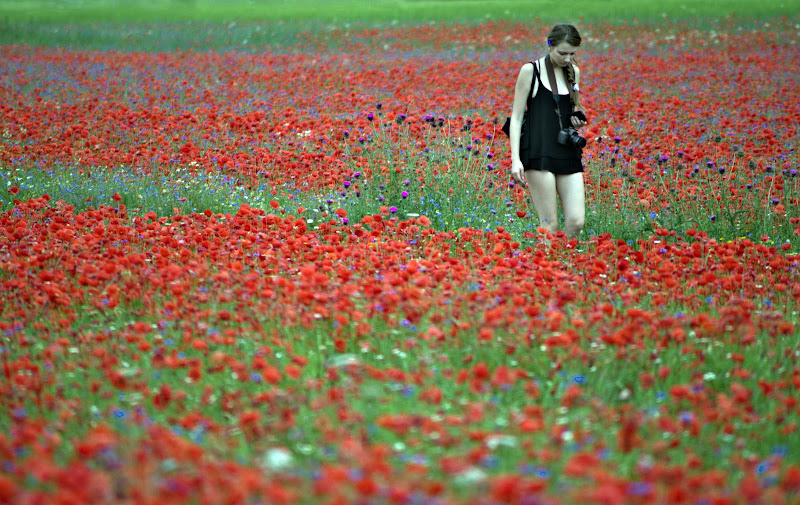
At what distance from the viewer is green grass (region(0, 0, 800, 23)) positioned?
74.9ft

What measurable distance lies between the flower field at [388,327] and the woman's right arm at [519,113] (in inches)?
20.3

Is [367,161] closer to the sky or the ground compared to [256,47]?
closer to the ground

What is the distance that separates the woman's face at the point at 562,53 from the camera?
505cm

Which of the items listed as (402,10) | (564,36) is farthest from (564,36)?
(402,10)

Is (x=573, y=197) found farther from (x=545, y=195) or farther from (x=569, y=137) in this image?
(x=569, y=137)

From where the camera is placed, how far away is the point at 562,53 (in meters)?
5.08

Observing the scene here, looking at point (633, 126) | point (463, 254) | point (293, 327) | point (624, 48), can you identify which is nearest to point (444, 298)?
point (293, 327)

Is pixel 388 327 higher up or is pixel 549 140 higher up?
pixel 549 140

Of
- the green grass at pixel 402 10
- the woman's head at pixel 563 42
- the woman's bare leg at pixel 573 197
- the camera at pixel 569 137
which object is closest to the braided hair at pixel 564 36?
the woman's head at pixel 563 42

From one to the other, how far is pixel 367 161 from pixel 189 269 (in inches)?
127

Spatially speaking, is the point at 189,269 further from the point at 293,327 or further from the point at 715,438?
the point at 715,438

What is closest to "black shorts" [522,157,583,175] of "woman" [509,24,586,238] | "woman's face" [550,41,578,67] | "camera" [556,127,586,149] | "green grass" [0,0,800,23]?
"woman" [509,24,586,238]

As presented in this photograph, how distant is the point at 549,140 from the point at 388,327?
86.0 inches

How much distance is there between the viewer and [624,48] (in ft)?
57.5
